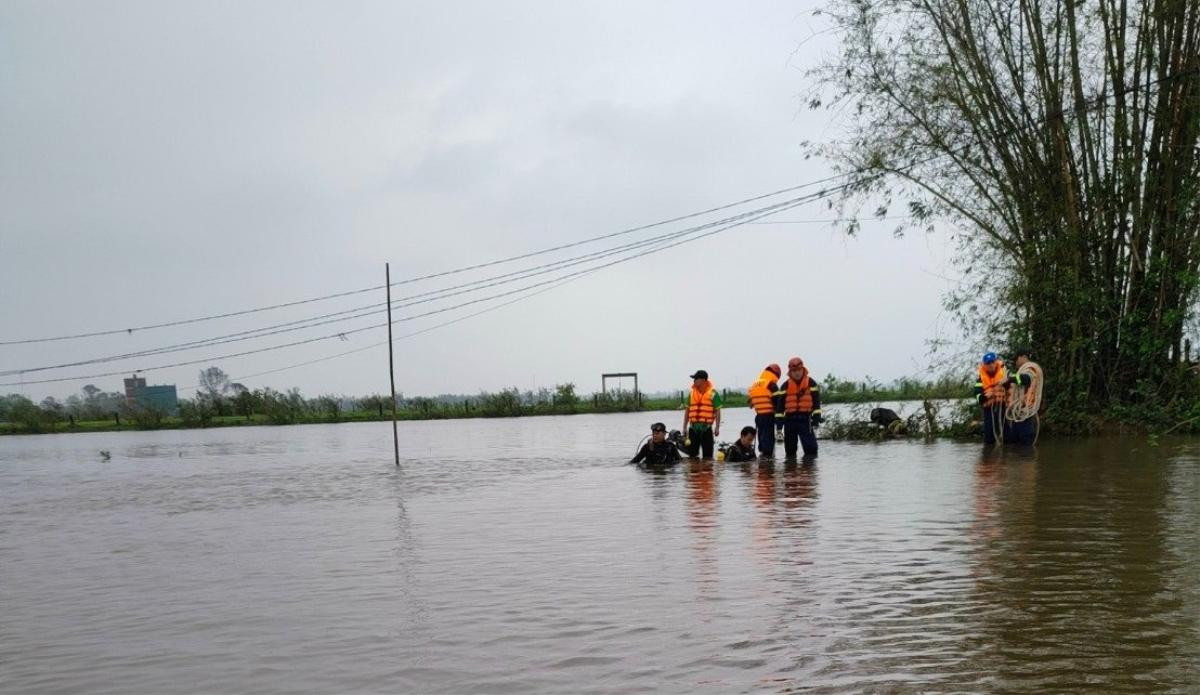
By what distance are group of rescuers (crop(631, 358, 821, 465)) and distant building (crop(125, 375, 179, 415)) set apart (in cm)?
5374

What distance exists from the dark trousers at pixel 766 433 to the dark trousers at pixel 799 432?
0.92ft

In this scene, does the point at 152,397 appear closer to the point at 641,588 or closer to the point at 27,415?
the point at 27,415

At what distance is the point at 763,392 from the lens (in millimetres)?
21125

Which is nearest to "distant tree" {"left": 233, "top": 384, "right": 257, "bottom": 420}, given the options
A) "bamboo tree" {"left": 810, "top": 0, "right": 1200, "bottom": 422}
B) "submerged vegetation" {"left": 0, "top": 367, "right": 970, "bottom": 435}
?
"submerged vegetation" {"left": 0, "top": 367, "right": 970, "bottom": 435}

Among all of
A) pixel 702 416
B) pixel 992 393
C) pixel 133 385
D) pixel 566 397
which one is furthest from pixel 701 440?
pixel 133 385

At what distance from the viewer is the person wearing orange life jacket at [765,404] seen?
69.1ft

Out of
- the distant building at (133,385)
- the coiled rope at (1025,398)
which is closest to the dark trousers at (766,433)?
the coiled rope at (1025,398)

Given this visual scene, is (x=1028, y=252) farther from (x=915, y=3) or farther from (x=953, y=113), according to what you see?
(x=915, y=3)

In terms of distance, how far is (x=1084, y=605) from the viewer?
689 centimetres

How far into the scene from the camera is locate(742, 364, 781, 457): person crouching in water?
2105cm

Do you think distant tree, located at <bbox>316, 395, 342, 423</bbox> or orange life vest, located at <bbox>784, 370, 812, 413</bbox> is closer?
orange life vest, located at <bbox>784, 370, 812, 413</bbox>

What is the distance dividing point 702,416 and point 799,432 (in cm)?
193

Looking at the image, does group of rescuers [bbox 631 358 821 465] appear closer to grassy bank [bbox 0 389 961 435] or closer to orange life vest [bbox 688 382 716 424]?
orange life vest [bbox 688 382 716 424]

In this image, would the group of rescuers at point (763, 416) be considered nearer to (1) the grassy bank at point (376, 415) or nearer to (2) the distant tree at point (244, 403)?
(1) the grassy bank at point (376, 415)
